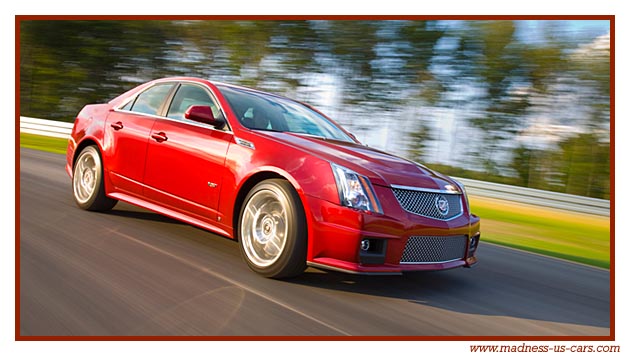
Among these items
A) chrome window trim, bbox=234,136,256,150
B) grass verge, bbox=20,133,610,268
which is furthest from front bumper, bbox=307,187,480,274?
grass verge, bbox=20,133,610,268

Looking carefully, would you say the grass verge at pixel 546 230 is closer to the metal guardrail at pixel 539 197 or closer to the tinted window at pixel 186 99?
the metal guardrail at pixel 539 197

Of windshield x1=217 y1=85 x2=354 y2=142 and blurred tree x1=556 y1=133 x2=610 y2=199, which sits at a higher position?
windshield x1=217 y1=85 x2=354 y2=142

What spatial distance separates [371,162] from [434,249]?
81 centimetres

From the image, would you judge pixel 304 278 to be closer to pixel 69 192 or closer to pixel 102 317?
pixel 102 317

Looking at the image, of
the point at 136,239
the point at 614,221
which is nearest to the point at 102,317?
the point at 136,239

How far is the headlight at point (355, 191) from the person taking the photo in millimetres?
3951

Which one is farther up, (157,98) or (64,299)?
(157,98)

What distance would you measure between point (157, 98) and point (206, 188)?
1474mm

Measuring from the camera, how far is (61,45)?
20047 mm

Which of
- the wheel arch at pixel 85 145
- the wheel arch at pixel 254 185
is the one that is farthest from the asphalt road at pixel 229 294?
the wheel arch at pixel 85 145

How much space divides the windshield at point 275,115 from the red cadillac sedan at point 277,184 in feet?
0.05

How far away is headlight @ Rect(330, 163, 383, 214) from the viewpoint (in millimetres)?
3951

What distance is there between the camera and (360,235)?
390 cm

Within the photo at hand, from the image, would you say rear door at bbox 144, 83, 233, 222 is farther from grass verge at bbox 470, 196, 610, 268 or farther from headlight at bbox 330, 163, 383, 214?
grass verge at bbox 470, 196, 610, 268
